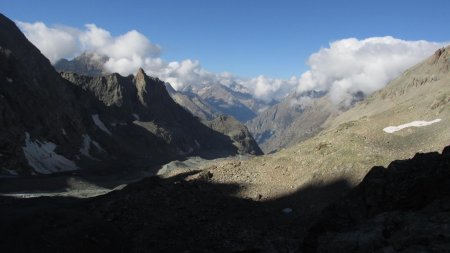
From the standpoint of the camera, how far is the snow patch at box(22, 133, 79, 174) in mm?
134500

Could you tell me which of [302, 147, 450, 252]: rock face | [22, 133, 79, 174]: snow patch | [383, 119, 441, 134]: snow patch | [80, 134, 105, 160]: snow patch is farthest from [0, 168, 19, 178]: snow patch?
[302, 147, 450, 252]: rock face

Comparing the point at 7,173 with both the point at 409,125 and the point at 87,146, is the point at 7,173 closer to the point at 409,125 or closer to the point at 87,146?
the point at 87,146

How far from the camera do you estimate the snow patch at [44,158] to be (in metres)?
134

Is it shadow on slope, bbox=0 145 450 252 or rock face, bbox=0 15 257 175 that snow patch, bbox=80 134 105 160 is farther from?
shadow on slope, bbox=0 145 450 252

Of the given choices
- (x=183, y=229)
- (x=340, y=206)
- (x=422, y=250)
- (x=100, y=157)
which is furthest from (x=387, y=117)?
(x=100, y=157)

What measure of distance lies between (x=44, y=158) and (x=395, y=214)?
13718cm

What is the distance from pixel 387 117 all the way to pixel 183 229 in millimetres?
40333

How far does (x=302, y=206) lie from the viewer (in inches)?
1756

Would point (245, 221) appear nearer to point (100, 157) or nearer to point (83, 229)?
point (83, 229)

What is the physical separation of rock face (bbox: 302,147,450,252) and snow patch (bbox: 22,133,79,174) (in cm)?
12076

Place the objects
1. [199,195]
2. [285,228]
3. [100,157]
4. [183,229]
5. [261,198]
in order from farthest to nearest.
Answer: [100,157], [261,198], [199,195], [285,228], [183,229]

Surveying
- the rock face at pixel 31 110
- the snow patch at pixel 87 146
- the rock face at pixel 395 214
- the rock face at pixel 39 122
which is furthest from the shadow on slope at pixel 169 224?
the snow patch at pixel 87 146

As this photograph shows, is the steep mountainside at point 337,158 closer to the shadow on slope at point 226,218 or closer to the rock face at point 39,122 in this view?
the shadow on slope at point 226,218

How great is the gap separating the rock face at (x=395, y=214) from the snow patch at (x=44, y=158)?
121m
